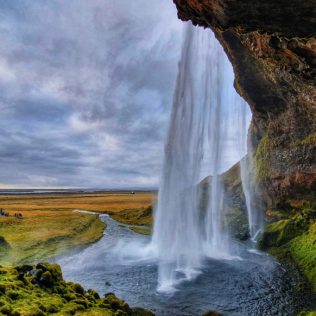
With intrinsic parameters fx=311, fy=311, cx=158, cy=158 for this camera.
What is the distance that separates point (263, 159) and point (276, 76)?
80.6ft

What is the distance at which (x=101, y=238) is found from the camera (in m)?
57.7

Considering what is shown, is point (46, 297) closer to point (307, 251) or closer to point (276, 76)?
point (307, 251)

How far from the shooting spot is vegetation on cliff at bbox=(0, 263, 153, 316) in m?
17.2

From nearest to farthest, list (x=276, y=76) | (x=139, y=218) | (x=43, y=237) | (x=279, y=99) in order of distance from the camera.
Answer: (x=276, y=76) → (x=279, y=99) → (x=43, y=237) → (x=139, y=218)

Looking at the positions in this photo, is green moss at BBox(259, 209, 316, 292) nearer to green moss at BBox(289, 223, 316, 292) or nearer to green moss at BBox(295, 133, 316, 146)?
green moss at BBox(289, 223, 316, 292)

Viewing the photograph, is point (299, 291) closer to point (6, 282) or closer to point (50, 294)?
point (50, 294)

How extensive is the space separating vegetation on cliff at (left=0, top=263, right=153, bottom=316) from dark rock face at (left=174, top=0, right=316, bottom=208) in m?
22.3

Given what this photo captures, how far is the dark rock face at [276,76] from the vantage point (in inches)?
870

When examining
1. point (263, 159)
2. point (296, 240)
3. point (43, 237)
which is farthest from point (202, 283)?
point (263, 159)

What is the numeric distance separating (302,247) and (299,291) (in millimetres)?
12693

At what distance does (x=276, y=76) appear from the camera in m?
44.3

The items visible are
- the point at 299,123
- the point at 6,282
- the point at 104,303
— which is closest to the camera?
the point at 6,282

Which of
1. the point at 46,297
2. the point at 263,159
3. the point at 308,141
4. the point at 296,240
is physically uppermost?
→ the point at 308,141

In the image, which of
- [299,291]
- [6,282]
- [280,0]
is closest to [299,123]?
[299,291]
